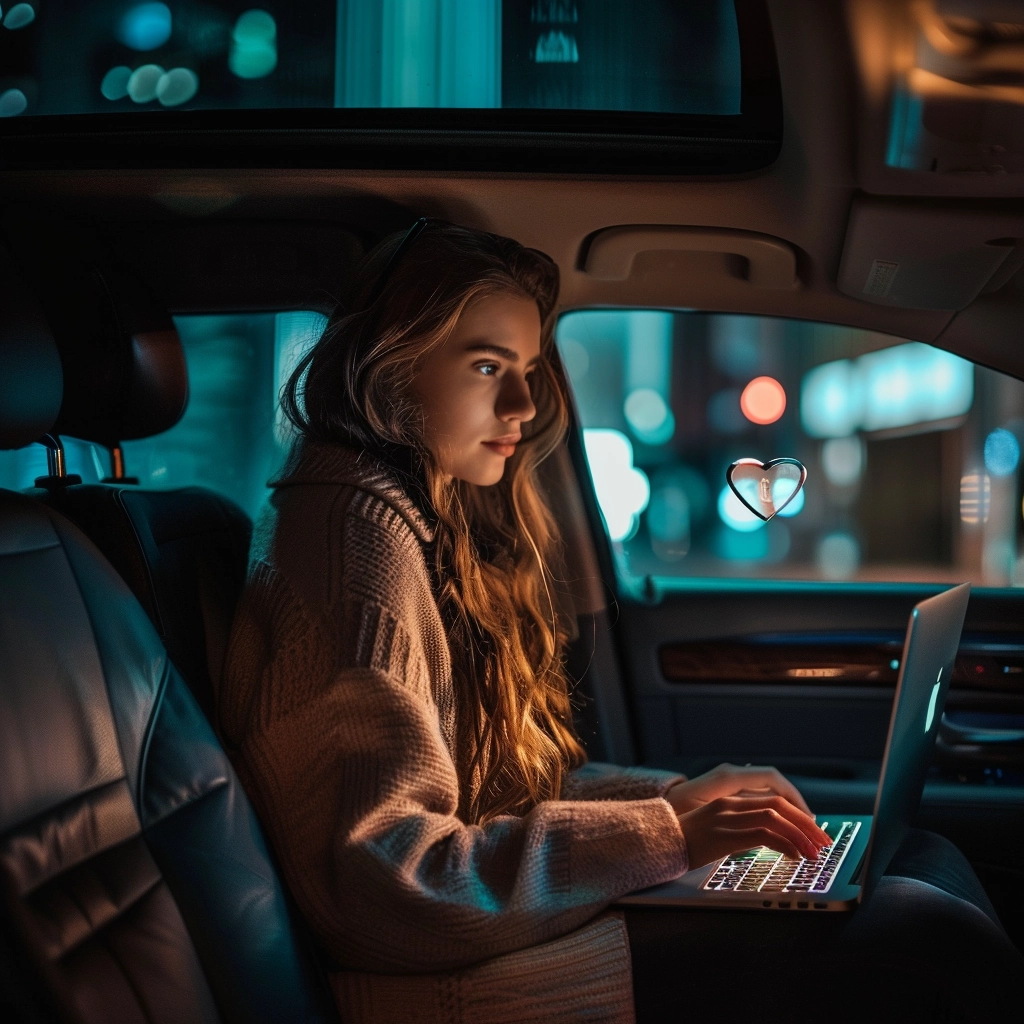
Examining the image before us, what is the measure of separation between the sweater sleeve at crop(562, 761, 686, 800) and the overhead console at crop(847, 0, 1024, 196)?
42.2 inches

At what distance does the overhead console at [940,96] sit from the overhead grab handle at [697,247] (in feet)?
1.12

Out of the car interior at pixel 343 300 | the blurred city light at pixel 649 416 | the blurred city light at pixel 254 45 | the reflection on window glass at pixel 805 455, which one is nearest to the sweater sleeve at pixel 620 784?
the car interior at pixel 343 300

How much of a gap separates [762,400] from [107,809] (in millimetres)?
1569

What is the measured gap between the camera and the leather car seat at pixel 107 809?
1.17 meters

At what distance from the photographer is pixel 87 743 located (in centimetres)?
129

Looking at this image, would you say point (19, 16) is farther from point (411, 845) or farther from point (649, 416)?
point (649, 416)

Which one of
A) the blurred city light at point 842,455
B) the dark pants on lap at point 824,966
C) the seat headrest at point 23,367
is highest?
the seat headrest at point 23,367

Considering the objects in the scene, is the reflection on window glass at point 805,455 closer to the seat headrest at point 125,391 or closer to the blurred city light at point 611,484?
the blurred city light at point 611,484

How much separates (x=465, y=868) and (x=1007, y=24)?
1263 mm

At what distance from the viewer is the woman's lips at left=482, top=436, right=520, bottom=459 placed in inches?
74.7

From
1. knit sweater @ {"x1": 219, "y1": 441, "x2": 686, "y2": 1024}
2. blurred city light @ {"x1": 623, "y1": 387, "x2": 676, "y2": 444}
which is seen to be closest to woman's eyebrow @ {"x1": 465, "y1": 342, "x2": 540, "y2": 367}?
knit sweater @ {"x1": 219, "y1": 441, "x2": 686, "y2": 1024}

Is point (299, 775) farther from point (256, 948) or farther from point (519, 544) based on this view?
point (519, 544)

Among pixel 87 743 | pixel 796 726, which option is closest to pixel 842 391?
pixel 796 726

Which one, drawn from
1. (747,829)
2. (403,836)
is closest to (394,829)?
(403,836)
